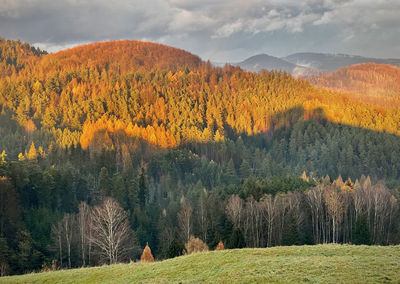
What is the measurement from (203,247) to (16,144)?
117409 millimetres

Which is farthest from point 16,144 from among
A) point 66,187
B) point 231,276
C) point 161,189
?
point 231,276

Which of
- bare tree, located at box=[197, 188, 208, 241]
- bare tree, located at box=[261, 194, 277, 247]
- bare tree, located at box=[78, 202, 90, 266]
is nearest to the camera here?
bare tree, located at box=[78, 202, 90, 266]

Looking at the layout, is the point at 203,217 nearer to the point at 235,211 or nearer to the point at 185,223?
the point at 185,223

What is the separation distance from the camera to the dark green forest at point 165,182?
6388 centimetres

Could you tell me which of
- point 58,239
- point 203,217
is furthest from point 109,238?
point 203,217

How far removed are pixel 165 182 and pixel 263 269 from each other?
107 meters

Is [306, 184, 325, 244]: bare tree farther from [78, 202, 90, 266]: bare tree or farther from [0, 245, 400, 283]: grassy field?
[0, 245, 400, 283]: grassy field

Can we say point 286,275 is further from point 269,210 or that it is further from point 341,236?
point 341,236

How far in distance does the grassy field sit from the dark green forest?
1556 cm

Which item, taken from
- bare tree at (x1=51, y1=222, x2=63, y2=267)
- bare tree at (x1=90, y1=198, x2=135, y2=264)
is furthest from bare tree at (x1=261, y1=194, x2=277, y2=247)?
bare tree at (x1=51, y1=222, x2=63, y2=267)

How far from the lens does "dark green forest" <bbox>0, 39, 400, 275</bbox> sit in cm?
6388

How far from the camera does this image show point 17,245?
6162cm

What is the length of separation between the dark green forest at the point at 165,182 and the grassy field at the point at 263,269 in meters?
15.6

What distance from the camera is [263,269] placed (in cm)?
2336
